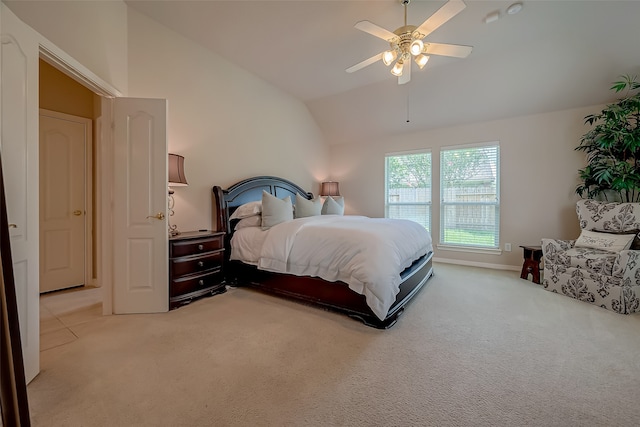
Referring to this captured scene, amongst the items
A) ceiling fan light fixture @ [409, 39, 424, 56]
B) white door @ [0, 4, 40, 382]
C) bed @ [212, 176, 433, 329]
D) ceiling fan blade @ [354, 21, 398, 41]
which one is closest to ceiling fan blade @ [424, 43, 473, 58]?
ceiling fan light fixture @ [409, 39, 424, 56]

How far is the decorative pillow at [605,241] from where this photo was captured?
304cm

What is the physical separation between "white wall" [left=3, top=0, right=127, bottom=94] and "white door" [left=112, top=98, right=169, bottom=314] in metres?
0.35

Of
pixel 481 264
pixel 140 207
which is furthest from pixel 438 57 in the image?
pixel 140 207

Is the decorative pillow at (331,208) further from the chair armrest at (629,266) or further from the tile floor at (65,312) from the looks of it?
the chair armrest at (629,266)

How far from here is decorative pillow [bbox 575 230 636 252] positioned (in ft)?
9.97

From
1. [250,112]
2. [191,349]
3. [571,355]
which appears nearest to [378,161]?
[250,112]

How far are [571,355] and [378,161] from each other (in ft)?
14.1

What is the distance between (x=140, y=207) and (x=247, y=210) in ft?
4.24

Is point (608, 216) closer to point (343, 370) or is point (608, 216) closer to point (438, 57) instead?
point (438, 57)

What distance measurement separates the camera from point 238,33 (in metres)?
3.22

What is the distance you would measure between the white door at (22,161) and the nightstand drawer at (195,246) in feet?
3.63

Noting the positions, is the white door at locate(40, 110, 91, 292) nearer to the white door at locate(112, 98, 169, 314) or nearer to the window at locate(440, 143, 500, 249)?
the white door at locate(112, 98, 169, 314)

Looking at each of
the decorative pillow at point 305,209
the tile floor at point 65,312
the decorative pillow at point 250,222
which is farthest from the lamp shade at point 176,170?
the decorative pillow at point 305,209

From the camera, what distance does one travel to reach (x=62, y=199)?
134 inches
